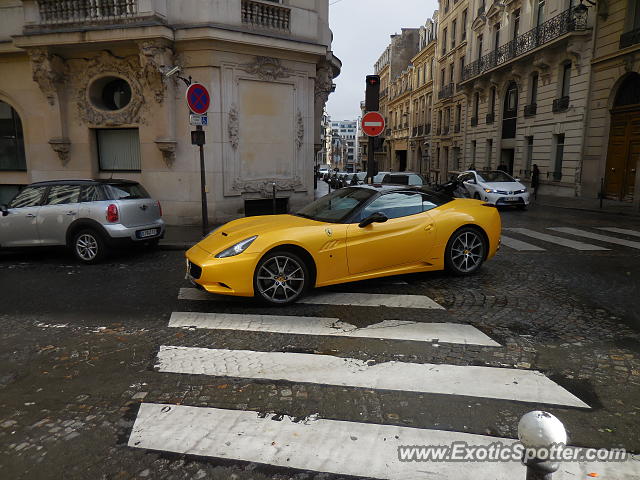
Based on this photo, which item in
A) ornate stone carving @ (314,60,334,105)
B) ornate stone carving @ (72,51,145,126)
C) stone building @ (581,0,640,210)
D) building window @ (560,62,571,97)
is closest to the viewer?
ornate stone carving @ (72,51,145,126)

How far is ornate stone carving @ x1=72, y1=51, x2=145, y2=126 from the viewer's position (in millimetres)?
12828

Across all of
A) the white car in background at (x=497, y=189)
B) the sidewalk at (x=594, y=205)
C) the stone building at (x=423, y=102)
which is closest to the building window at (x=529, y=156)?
the sidewalk at (x=594, y=205)

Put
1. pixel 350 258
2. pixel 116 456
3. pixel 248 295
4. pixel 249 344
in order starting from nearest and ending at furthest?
pixel 116 456, pixel 249 344, pixel 248 295, pixel 350 258

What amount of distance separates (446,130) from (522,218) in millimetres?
31634

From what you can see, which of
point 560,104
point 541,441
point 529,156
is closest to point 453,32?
point 529,156

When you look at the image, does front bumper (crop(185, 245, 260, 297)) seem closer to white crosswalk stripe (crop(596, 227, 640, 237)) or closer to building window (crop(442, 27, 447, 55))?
white crosswalk stripe (crop(596, 227, 640, 237))

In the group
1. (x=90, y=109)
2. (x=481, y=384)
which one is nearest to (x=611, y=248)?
(x=481, y=384)

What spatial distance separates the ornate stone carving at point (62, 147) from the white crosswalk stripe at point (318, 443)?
491 inches

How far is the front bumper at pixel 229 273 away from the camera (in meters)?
5.36

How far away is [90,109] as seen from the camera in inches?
523

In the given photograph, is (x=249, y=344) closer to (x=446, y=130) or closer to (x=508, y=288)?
(x=508, y=288)

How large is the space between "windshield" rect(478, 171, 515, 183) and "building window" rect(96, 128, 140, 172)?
12.7m

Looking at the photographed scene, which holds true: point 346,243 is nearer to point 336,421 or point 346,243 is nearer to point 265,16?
point 336,421

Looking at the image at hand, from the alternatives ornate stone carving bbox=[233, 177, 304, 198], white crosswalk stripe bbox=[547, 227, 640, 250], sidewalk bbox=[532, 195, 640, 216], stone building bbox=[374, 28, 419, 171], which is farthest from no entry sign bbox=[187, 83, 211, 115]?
stone building bbox=[374, 28, 419, 171]
